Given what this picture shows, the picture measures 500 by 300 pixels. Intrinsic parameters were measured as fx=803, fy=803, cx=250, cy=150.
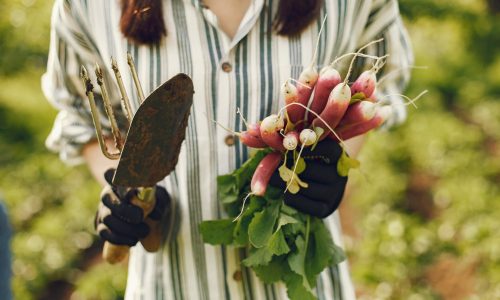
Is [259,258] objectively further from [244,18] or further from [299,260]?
[244,18]

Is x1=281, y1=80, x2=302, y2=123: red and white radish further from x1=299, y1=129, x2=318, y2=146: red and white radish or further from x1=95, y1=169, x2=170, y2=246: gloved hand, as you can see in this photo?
x1=95, y1=169, x2=170, y2=246: gloved hand

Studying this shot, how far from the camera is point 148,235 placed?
1.70 meters

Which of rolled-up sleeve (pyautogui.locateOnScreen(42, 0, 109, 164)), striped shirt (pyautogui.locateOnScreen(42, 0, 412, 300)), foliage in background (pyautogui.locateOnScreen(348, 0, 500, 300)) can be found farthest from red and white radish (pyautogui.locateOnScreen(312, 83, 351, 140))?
foliage in background (pyautogui.locateOnScreen(348, 0, 500, 300))

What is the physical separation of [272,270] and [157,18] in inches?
22.2

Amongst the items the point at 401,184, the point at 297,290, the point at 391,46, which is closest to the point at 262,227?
the point at 297,290

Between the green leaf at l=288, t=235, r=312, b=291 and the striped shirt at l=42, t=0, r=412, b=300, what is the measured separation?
0.16 m

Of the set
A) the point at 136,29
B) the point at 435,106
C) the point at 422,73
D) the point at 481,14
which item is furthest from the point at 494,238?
the point at 481,14

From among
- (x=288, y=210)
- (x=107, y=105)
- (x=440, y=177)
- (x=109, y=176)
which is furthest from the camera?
(x=440, y=177)

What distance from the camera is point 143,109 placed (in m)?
1.34

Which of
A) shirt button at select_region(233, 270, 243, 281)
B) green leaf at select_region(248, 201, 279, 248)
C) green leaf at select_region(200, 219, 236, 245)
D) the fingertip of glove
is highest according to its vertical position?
the fingertip of glove

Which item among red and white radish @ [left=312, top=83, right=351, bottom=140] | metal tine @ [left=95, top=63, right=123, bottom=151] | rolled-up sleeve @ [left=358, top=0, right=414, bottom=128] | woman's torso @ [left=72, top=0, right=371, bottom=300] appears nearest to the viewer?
metal tine @ [left=95, top=63, right=123, bottom=151]

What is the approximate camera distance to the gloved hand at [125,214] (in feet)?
5.39

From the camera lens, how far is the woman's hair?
1629mm

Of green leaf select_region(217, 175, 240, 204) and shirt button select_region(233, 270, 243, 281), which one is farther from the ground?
green leaf select_region(217, 175, 240, 204)
